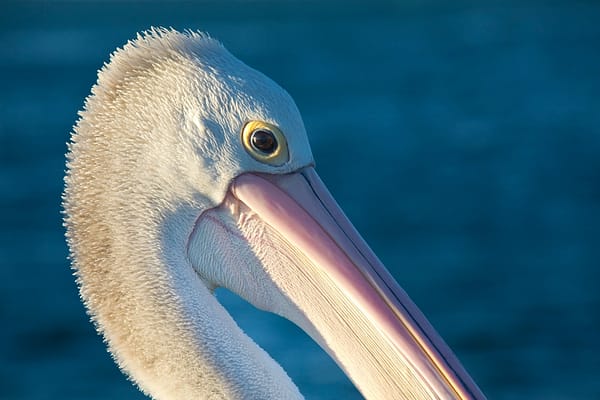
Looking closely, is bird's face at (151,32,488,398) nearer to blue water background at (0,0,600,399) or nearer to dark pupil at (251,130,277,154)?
dark pupil at (251,130,277,154)

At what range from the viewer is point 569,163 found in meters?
16.1

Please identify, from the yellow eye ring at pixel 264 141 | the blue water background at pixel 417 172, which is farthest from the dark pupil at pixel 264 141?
the blue water background at pixel 417 172

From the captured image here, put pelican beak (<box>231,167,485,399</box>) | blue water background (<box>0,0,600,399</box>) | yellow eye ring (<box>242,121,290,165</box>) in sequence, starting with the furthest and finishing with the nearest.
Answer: blue water background (<box>0,0,600,399</box>) < yellow eye ring (<box>242,121,290,165</box>) < pelican beak (<box>231,167,485,399</box>)

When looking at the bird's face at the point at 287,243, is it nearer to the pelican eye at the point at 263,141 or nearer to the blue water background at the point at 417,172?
the pelican eye at the point at 263,141

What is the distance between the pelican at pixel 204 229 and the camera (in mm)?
3371

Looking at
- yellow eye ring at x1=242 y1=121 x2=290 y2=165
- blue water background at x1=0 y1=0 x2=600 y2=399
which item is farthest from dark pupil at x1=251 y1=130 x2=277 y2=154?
blue water background at x1=0 y1=0 x2=600 y2=399

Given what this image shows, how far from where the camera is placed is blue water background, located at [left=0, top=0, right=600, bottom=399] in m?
11.0

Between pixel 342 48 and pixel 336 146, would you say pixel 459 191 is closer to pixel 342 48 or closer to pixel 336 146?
pixel 336 146

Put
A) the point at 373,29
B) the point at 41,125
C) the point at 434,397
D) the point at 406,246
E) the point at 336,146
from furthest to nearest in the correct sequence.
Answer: the point at 373,29 → the point at 41,125 → the point at 336,146 → the point at 406,246 → the point at 434,397

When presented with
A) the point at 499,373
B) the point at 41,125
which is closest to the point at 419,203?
the point at 499,373

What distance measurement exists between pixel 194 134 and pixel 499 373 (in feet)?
25.4

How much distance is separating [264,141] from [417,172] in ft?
40.8

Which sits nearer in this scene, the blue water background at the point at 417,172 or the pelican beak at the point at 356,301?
the pelican beak at the point at 356,301

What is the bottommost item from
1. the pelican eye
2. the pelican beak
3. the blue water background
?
the pelican beak
